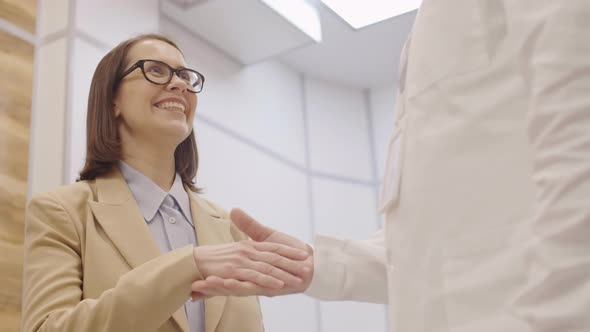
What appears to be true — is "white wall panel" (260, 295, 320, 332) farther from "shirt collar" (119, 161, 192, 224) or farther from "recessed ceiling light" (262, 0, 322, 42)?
"shirt collar" (119, 161, 192, 224)

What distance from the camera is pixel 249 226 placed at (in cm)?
148

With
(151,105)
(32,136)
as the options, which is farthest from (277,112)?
(151,105)

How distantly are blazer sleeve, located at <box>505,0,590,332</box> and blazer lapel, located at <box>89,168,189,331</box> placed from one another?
1053 mm

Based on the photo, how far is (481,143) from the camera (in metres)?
0.88

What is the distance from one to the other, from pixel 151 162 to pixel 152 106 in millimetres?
167

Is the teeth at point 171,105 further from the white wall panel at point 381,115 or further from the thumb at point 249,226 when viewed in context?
the white wall panel at point 381,115

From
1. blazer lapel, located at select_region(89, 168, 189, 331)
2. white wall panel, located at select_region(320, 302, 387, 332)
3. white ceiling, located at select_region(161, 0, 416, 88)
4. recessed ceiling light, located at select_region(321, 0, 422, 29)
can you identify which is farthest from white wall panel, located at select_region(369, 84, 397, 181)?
blazer lapel, located at select_region(89, 168, 189, 331)

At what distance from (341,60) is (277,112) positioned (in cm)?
65

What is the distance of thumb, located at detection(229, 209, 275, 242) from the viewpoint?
1461 millimetres

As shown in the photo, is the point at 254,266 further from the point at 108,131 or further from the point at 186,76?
the point at 186,76

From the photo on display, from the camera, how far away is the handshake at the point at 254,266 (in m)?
1.36

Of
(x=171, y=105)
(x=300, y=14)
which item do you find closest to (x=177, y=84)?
(x=171, y=105)

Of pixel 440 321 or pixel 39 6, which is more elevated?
pixel 39 6

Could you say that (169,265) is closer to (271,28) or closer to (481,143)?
(481,143)
